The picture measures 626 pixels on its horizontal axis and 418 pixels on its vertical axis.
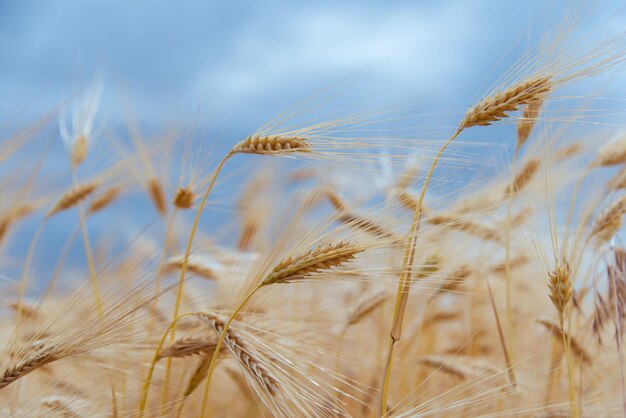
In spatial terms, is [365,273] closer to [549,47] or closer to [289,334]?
[289,334]

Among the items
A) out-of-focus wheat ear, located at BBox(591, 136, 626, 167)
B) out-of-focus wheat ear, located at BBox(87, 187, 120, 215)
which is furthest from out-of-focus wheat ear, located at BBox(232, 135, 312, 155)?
out-of-focus wheat ear, located at BBox(87, 187, 120, 215)

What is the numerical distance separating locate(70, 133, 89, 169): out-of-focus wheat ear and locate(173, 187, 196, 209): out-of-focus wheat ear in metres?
0.60

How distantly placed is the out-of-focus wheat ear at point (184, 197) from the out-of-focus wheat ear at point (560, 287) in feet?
3.16

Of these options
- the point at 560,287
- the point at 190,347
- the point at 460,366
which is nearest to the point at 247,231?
the point at 460,366

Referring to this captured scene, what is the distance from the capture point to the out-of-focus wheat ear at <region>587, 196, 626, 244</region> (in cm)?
171

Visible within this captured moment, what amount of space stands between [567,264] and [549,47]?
51 cm

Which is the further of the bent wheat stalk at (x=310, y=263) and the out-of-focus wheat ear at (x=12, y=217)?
the out-of-focus wheat ear at (x=12, y=217)

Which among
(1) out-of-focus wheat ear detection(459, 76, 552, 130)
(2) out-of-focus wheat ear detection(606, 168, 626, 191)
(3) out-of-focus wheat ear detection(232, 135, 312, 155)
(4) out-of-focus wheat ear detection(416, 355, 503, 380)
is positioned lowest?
(4) out-of-focus wheat ear detection(416, 355, 503, 380)

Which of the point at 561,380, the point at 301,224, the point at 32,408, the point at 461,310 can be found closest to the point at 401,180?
the point at 301,224

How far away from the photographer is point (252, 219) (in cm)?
260

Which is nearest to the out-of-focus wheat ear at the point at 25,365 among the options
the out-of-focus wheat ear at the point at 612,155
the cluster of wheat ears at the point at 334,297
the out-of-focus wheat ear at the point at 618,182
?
the cluster of wheat ears at the point at 334,297

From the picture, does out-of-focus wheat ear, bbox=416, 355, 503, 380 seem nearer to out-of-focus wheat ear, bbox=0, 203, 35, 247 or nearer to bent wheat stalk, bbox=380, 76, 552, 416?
bent wheat stalk, bbox=380, 76, 552, 416

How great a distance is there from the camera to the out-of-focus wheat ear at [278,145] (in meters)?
1.55

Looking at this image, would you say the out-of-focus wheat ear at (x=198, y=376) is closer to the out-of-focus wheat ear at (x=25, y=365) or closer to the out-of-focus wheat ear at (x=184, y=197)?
the out-of-focus wheat ear at (x=25, y=365)
